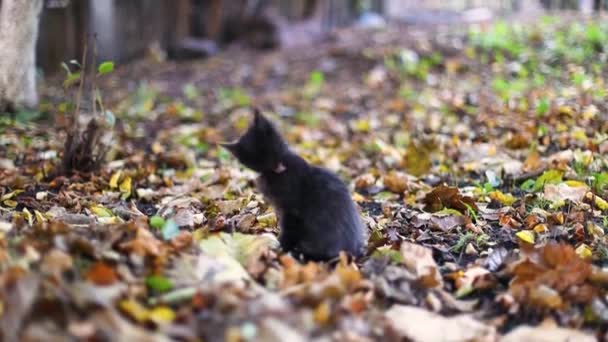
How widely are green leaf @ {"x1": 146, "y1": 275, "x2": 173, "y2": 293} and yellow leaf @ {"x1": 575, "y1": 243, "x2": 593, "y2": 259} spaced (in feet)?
5.60

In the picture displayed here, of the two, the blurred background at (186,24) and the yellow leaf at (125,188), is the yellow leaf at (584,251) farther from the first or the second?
the blurred background at (186,24)

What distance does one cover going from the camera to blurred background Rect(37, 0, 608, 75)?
1002 cm

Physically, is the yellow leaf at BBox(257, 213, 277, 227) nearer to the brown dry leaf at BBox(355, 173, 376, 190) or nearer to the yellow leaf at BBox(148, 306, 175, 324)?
the brown dry leaf at BBox(355, 173, 376, 190)

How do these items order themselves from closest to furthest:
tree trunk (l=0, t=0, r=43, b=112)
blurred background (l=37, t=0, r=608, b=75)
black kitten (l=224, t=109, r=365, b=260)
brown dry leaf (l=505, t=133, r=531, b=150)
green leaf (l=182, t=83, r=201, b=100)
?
black kitten (l=224, t=109, r=365, b=260)
tree trunk (l=0, t=0, r=43, b=112)
brown dry leaf (l=505, t=133, r=531, b=150)
green leaf (l=182, t=83, r=201, b=100)
blurred background (l=37, t=0, r=608, b=75)

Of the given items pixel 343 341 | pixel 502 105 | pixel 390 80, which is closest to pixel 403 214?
pixel 343 341

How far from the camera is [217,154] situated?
5.93m

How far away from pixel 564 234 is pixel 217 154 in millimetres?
3328

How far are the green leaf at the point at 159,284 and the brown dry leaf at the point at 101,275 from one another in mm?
139

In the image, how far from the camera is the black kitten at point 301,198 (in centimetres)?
283

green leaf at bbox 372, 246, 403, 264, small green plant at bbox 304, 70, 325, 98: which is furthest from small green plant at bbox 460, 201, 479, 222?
small green plant at bbox 304, 70, 325, 98

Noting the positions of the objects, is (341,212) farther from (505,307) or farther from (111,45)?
(111,45)

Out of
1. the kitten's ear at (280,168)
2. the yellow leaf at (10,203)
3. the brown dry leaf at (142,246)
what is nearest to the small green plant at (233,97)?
the yellow leaf at (10,203)

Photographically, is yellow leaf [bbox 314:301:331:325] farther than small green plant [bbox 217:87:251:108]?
No

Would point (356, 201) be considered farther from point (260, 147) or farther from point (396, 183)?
point (260, 147)
